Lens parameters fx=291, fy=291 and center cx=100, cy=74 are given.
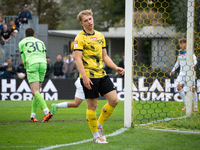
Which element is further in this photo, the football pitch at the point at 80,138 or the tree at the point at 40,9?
the tree at the point at 40,9

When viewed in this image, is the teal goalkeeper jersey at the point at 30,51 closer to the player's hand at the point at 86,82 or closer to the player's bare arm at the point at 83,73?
the player's bare arm at the point at 83,73

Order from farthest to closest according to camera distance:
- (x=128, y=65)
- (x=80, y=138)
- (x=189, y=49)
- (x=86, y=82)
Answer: (x=189, y=49) → (x=128, y=65) → (x=80, y=138) → (x=86, y=82)

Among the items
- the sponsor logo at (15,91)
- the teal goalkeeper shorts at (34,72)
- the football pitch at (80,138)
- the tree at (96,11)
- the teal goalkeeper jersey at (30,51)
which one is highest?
the tree at (96,11)

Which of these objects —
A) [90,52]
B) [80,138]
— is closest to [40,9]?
[80,138]

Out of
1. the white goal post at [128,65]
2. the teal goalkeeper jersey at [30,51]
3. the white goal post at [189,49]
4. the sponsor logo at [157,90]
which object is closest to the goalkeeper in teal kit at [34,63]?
the teal goalkeeper jersey at [30,51]

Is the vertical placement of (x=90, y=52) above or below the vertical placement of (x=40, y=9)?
below

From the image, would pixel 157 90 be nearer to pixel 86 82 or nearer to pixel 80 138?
pixel 80 138

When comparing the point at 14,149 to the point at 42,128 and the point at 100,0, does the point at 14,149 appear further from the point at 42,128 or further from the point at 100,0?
the point at 100,0

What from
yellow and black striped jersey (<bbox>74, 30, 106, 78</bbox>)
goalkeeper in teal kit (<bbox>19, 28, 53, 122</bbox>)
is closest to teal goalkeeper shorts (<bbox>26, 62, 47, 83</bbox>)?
goalkeeper in teal kit (<bbox>19, 28, 53, 122</bbox>)

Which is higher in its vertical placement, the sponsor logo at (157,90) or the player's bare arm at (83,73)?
the player's bare arm at (83,73)

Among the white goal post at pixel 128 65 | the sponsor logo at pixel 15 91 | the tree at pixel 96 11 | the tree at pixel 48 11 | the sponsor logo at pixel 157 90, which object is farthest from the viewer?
the tree at pixel 48 11

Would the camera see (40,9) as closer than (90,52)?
No

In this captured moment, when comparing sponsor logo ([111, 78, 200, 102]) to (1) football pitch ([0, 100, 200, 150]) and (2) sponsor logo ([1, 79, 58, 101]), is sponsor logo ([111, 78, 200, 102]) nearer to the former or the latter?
(2) sponsor logo ([1, 79, 58, 101])

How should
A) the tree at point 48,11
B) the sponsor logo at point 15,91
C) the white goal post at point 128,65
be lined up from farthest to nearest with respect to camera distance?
the tree at point 48,11
the sponsor logo at point 15,91
the white goal post at point 128,65
